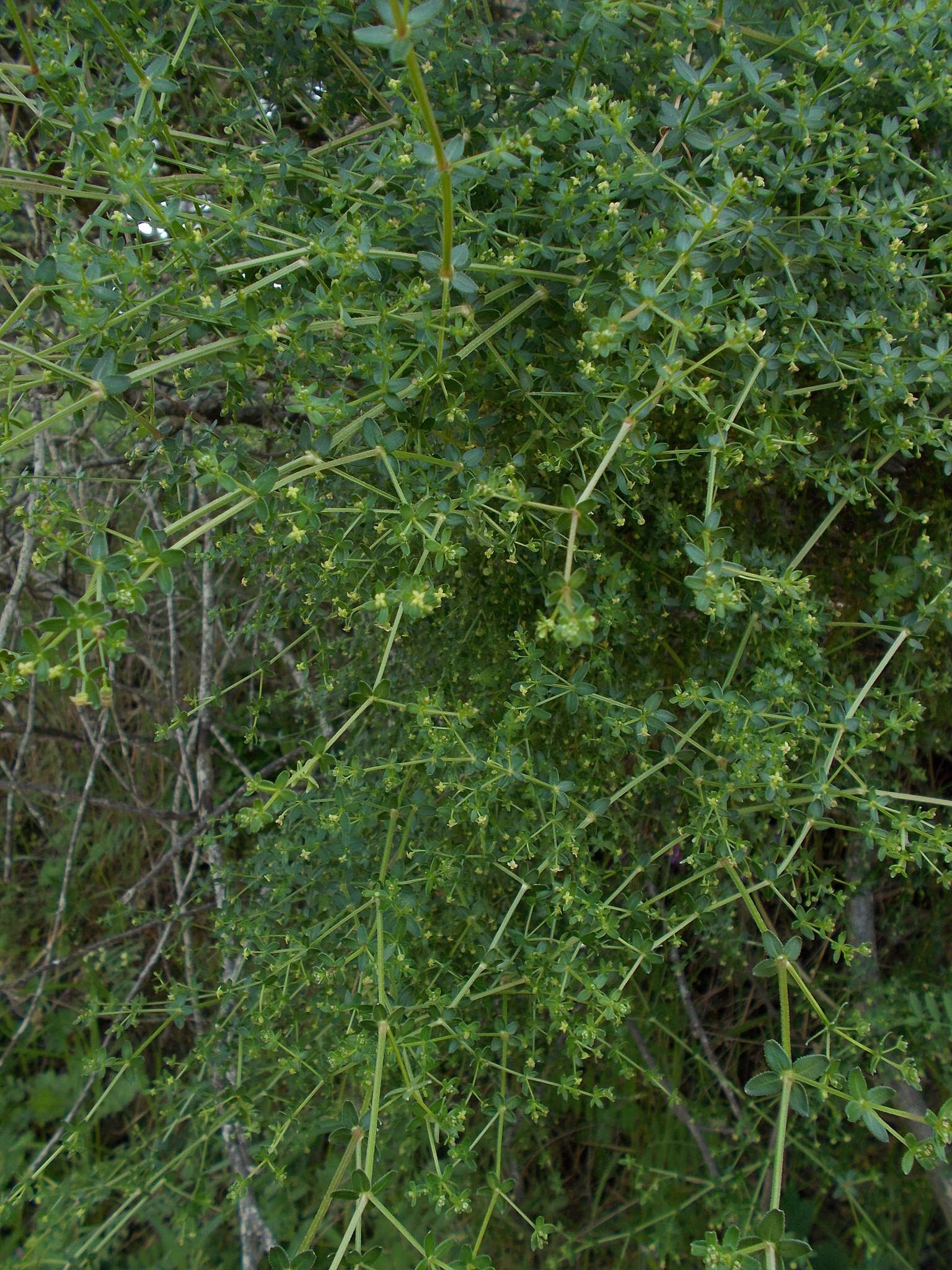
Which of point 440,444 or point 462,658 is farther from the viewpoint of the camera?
point 462,658

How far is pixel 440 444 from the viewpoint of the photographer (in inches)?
51.4

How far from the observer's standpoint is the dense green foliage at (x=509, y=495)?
1050 millimetres

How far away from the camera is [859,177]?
4.37 feet

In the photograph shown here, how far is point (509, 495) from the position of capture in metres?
1.02

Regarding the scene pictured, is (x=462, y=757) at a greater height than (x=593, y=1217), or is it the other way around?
(x=462, y=757)

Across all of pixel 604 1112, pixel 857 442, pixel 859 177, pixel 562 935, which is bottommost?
pixel 604 1112

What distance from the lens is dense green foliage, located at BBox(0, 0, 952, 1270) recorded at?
1.05m

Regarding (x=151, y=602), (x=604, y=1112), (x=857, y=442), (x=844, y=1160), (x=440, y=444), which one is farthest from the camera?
(x=151, y=602)

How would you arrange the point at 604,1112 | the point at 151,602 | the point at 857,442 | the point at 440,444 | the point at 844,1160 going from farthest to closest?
the point at 151,602 < the point at 604,1112 < the point at 844,1160 < the point at 857,442 < the point at 440,444

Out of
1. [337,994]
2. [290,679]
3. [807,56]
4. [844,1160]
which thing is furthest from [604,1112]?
[807,56]

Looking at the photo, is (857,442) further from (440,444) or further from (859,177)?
(440,444)

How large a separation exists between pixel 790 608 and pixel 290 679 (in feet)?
4.61

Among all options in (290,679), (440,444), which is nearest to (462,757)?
(440,444)

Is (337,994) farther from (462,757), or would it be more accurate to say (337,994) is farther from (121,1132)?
(121,1132)
